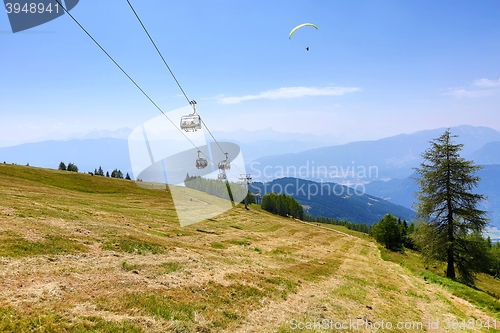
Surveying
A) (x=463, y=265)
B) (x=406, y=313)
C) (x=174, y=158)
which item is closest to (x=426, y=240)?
(x=463, y=265)

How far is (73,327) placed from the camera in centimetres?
909

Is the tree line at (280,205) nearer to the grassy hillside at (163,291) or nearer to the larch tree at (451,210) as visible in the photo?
the larch tree at (451,210)

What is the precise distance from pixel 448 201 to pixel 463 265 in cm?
902

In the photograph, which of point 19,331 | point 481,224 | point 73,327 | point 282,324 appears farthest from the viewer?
point 481,224

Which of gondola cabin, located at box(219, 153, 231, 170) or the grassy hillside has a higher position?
gondola cabin, located at box(219, 153, 231, 170)

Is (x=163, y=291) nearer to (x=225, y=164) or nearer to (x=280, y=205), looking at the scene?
(x=225, y=164)

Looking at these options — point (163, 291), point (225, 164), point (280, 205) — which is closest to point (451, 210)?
point (163, 291)

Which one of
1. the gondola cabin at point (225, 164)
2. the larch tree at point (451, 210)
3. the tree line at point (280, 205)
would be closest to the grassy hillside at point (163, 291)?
the larch tree at point (451, 210)

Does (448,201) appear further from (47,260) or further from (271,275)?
(47,260)

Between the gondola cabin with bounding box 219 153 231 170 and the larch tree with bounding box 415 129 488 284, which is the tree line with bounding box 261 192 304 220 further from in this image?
→ the larch tree with bounding box 415 129 488 284

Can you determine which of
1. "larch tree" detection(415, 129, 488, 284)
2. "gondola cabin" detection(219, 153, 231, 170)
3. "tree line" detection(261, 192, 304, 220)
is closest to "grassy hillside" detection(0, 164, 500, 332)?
"larch tree" detection(415, 129, 488, 284)

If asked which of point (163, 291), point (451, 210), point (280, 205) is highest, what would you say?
point (451, 210)

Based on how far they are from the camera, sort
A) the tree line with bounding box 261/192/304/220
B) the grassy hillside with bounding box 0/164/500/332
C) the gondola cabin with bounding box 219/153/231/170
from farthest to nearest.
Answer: the tree line with bounding box 261/192/304/220 → the gondola cabin with bounding box 219/153/231/170 → the grassy hillside with bounding box 0/164/500/332

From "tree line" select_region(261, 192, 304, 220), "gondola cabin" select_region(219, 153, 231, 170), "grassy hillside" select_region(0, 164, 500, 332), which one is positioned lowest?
"tree line" select_region(261, 192, 304, 220)
